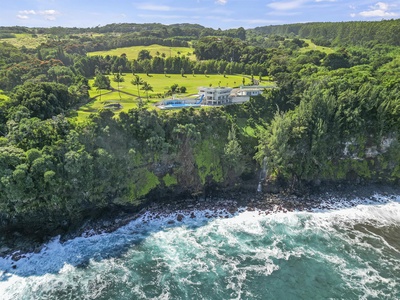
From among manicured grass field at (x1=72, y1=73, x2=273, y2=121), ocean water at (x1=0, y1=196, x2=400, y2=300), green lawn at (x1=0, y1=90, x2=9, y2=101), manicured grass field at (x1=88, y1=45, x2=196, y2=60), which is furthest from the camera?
manicured grass field at (x1=88, y1=45, x2=196, y2=60)

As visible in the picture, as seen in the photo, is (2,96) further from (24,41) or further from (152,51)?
(152,51)

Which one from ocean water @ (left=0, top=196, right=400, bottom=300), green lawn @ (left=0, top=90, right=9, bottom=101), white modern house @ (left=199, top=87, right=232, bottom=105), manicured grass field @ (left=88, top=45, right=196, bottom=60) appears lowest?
ocean water @ (left=0, top=196, right=400, bottom=300)

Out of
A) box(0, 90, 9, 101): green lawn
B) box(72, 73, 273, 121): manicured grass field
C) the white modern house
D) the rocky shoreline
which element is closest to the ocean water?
the rocky shoreline

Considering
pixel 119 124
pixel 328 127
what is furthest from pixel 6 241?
pixel 328 127

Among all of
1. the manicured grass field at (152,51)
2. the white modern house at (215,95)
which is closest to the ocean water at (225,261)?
the white modern house at (215,95)

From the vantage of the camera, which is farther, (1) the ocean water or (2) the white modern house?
(2) the white modern house

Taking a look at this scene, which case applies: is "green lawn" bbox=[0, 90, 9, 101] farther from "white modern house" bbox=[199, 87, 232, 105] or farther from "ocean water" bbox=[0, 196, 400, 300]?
"white modern house" bbox=[199, 87, 232, 105]

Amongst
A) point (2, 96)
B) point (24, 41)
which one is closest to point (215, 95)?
point (2, 96)
